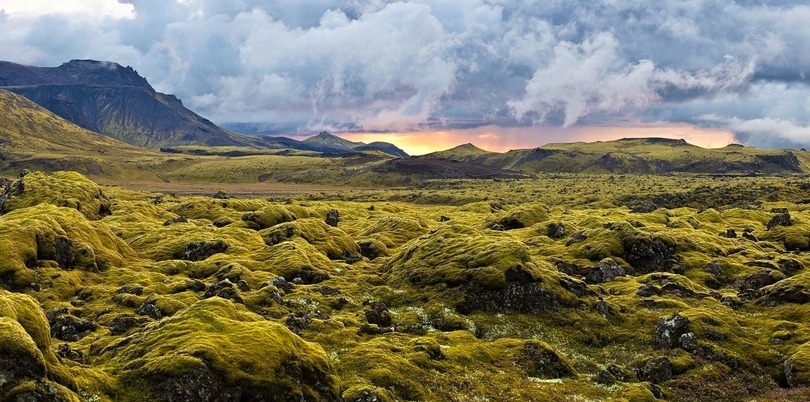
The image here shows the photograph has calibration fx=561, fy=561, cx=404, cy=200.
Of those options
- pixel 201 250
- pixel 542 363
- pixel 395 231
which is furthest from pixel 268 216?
pixel 542 363

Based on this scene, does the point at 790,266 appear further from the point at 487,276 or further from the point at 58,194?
the point at 58,194

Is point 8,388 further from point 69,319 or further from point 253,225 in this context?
point 253,225

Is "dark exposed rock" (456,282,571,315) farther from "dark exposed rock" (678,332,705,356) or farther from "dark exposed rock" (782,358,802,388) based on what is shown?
"dark exposed rock" (782,358,802,388)

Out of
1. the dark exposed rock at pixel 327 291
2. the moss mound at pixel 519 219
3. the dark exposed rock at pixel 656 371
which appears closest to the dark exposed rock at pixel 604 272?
the dark exposed rock at pixel 656 371

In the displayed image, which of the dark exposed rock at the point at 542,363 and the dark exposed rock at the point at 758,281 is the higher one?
the dark exposed rock at the point at 758,281

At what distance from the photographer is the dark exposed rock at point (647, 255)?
8112cm

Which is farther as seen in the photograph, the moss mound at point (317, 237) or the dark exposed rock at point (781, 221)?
the dark exposed rock at point (781, 221)

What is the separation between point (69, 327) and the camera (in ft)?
147

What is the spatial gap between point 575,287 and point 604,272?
46.4 feet

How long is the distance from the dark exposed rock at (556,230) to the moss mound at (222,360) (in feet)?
234

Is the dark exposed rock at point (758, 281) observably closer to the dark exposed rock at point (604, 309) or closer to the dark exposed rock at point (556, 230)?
the dark exposed rock at point (604, 309)

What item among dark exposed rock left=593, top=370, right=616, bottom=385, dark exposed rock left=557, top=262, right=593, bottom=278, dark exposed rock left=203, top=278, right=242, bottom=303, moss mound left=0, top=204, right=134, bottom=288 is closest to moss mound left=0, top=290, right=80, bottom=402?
dark exposed rock left=203, top=278, right=242, bottom=303

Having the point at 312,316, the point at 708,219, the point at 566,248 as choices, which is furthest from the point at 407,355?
the point at 708,219

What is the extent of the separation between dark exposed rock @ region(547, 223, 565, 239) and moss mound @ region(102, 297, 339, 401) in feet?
234
